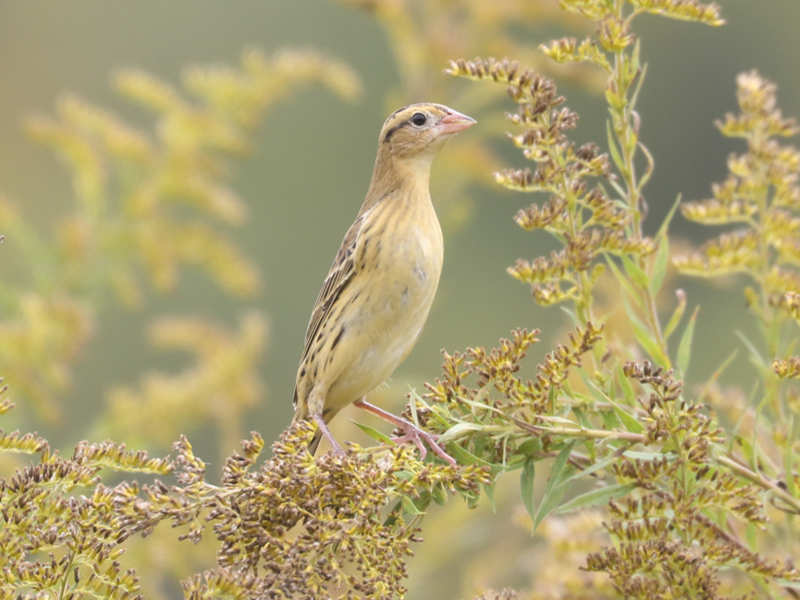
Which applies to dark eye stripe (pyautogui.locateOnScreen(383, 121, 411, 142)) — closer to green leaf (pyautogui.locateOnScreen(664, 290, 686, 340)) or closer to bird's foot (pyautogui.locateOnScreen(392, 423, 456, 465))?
green leaf (pyautogui.locateOnScreen(664, 290, 686, 340))

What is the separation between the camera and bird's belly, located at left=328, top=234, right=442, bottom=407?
4.06m

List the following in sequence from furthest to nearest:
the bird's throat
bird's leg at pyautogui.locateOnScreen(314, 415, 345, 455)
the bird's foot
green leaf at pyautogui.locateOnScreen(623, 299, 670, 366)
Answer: the bird's throat < bird's leg at pyautogui.locateOnScreen(314, 415, 345, 455) < green leaf at pyautogui.locateOnScreen(623, 299, 670, 366) < the bird's foot

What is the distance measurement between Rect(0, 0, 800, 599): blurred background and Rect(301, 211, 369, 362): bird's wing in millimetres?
784

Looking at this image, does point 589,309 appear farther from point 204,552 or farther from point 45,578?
point 204,552

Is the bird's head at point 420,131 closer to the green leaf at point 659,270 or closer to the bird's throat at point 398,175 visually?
the bird's throat at point 398,175

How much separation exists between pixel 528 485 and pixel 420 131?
236 cm

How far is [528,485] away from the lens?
2.44 m

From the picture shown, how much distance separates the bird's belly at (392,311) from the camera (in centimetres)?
406

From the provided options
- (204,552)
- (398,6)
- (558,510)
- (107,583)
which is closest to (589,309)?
(558,510)

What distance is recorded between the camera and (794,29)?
18672mm

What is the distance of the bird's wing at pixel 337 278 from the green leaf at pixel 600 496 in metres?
1.96

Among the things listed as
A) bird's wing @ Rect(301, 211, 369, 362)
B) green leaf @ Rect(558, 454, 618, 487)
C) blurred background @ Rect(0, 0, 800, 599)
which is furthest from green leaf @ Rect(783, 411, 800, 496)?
blurred background @ Rect(0, 0, 800, 599)

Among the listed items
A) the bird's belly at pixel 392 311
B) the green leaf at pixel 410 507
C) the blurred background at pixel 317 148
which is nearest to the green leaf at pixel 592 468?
the green leaf at pixel 410 507

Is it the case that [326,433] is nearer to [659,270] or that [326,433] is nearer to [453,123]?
[453,123]
